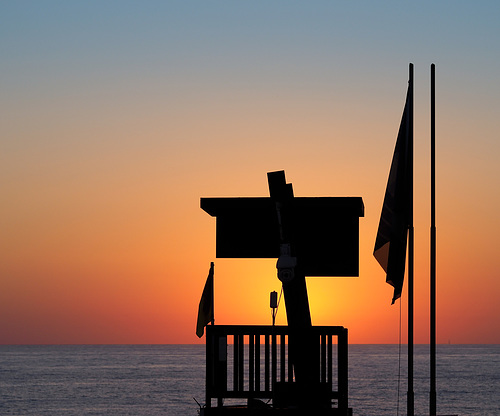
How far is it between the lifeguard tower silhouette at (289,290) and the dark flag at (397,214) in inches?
33.7

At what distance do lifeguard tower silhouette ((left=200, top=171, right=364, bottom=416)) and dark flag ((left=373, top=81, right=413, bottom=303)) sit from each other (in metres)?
0.86

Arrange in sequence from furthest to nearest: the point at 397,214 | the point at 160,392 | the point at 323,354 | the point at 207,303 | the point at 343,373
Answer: the point at 160,392 → the point at 207,303 → the point at 397,214 → the point at 323,354 → the point at 343,373

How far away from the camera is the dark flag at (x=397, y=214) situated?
21.0 m

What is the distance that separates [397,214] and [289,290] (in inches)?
106

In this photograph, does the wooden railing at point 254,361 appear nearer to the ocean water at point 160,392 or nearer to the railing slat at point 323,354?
the railing slat at point 323,354

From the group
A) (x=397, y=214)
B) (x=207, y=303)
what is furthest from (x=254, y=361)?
(x=207, y=303)

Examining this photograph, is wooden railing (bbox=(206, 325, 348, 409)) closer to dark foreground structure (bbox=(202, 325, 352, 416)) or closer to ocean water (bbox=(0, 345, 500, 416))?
dark foreground structure (bbox=(202, 325, 352, 416))

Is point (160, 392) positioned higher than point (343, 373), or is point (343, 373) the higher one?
point (343, 373)

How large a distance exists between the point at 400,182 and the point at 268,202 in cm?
287

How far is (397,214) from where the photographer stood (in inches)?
835

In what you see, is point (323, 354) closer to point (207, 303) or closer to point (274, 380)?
point (274, 380)

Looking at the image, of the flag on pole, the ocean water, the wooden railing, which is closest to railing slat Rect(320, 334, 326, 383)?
the wooden railing

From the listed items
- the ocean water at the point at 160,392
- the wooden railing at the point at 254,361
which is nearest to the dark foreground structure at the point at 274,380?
the wooden railing at the point at 254,361

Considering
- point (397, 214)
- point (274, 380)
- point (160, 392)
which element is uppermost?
point (397, 214)
